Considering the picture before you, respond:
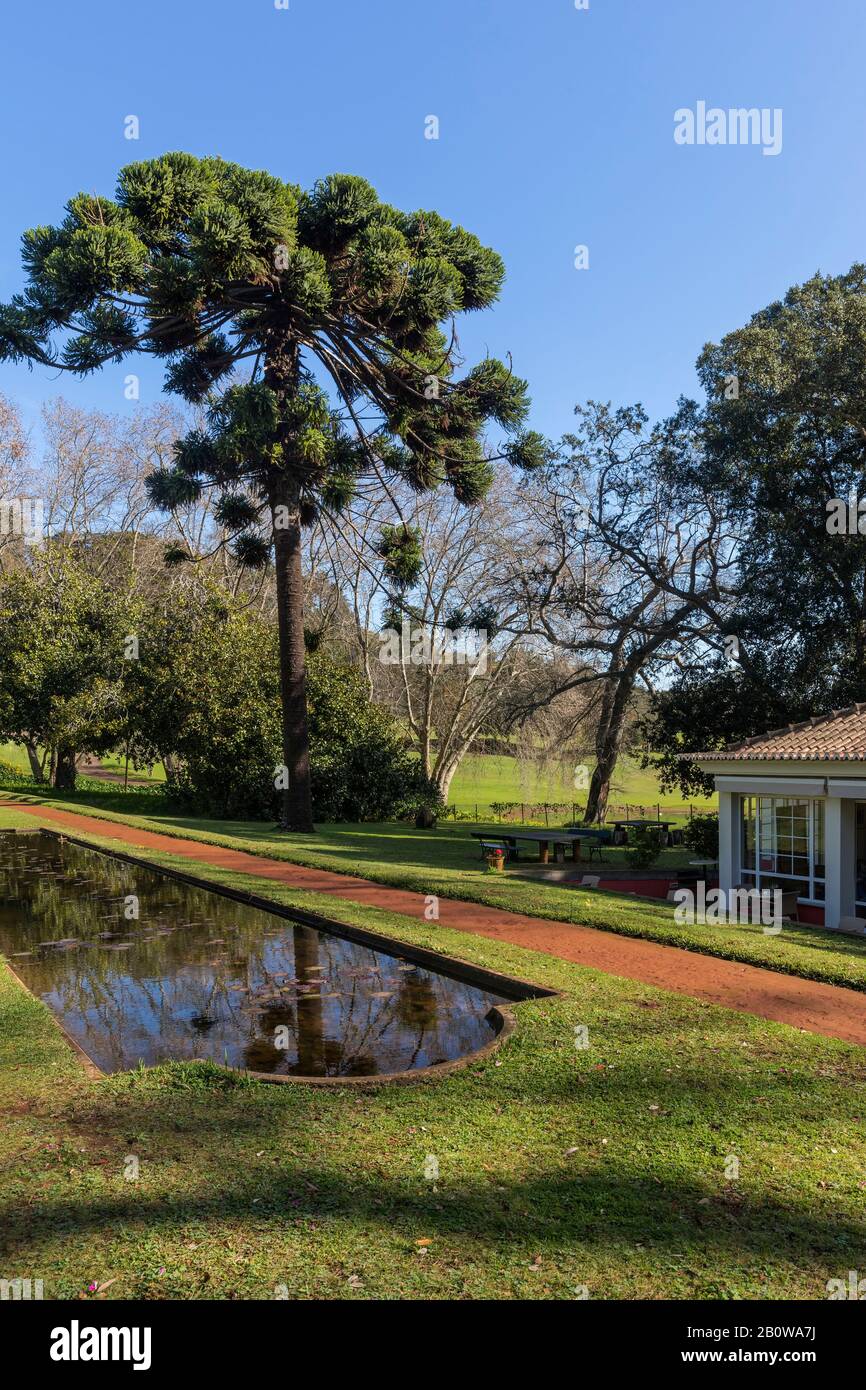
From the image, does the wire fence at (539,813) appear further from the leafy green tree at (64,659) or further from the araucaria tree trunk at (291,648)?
the leafy green tree at (64,659)

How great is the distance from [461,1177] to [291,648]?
63.9 ft

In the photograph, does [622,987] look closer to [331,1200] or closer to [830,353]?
[331,1200]

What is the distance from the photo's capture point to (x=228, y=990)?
9.51 m

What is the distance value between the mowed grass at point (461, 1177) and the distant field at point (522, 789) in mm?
35232

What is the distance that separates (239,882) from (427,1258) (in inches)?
467

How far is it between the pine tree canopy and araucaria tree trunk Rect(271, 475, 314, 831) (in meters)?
0.76

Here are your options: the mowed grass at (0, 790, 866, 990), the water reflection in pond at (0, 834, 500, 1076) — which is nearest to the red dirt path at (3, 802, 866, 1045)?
the mowed grass at (0, 790, 866, 990)

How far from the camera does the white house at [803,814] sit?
1527cm

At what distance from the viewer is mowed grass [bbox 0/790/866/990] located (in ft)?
37.0

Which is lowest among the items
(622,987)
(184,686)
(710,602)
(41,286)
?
(622,987)

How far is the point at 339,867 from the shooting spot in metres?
17.6

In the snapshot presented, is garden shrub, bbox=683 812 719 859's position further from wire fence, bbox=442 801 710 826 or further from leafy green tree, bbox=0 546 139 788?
leafy green tree, bbox=0 546 139 788

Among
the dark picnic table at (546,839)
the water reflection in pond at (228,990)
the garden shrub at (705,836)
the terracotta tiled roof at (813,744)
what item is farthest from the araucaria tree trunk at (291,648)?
the terracotta tiled roof at (813,744)

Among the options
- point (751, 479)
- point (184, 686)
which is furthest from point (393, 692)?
point (751, 479)
